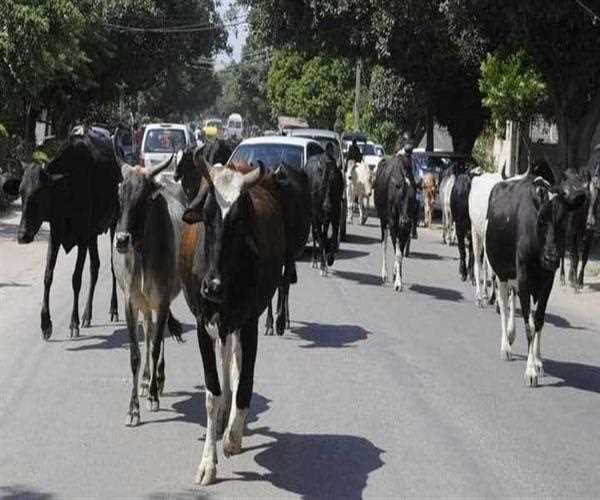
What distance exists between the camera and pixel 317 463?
A: 823 centimetres

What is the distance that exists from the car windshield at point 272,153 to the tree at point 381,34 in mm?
8202

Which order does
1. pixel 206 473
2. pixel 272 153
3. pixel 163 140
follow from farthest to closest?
pixel 163 140, pixel 272 153, pixel 206 473

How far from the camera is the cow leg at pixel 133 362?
9211 mm

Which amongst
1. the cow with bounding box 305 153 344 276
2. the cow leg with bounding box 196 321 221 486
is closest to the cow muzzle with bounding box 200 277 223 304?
the cow leg with bounding box 196 321 221 486

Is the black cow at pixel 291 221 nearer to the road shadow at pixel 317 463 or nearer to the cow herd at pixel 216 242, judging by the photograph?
the cow herd at pixel 216 242

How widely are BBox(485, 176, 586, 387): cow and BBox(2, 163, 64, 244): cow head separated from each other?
15.7 ft

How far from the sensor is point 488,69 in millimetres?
25938

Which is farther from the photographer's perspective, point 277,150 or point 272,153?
point 277,150

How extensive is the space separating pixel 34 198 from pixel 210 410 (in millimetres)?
5814

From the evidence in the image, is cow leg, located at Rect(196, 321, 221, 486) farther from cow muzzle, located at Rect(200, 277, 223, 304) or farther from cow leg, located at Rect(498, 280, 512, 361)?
cow leg, located at Rect(498, 280, 512, 361)

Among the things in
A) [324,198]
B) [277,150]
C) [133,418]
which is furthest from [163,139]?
[133,418]

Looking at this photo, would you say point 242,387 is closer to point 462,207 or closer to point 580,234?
point 462,207

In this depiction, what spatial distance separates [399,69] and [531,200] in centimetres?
2374

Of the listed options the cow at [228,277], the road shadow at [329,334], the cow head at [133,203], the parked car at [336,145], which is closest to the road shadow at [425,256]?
the parked car at [336,145]
